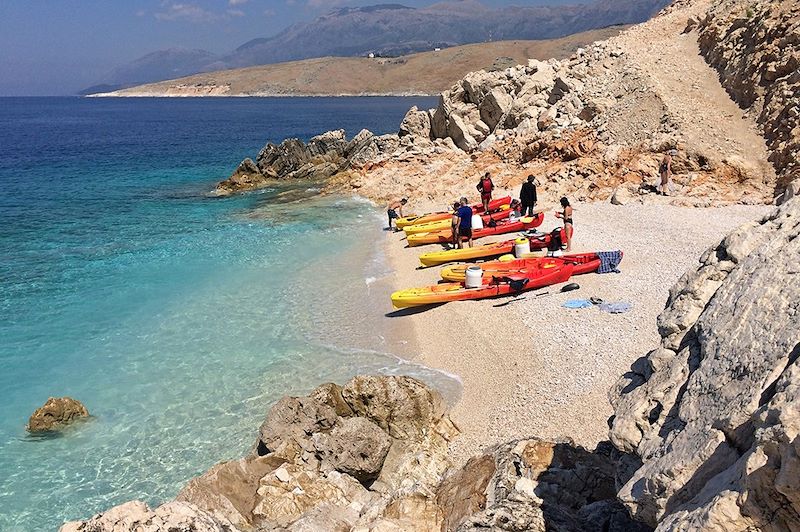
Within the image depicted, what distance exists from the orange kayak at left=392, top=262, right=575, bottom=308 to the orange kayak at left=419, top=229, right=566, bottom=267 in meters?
2.36

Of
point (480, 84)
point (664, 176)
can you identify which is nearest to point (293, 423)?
point (664, 176)

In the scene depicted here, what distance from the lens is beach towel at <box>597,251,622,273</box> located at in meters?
15.6

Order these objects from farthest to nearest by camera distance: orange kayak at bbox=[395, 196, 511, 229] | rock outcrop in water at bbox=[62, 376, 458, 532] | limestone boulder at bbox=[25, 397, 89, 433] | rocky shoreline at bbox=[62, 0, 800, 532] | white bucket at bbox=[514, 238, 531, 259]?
orange kayak at bbox=[395, 196, 511, 229] < white bucket at bbox=[514, 238, 531, 259] < limestone boulder at bbox=[25, 397, 89, 433] < rock outcrop in water at bbox=[62, 376, 458, 532] < rocky shoreline at bbox=[62, 0, 800, 532]

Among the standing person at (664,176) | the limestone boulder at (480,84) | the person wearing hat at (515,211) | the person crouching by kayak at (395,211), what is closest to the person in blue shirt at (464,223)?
the person wearing hat at (515,211)

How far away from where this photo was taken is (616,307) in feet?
43.2

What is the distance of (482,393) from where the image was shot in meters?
11.3

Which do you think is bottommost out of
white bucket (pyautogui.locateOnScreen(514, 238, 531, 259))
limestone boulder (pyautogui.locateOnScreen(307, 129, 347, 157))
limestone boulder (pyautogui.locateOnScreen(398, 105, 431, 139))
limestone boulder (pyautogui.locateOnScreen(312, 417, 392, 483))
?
limestone boulder (pyautogui.locateOnScreen(312, 417, 392, 483))

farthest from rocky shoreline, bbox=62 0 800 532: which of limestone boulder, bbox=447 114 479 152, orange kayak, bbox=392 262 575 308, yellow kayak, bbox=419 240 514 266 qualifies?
limestone boulder, bbox=447 114 479 152

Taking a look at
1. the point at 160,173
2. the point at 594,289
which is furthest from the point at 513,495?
the point at 160,173

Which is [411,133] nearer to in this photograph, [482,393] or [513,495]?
[482,393]

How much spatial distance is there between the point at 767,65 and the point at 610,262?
48.4ft

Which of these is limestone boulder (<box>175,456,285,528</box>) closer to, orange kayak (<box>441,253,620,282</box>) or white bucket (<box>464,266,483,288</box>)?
white bucket (<box>464,266,483,288</box>)

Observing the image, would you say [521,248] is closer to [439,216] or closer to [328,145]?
[439,216]

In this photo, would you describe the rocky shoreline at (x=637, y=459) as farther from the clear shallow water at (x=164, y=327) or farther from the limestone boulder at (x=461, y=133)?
the limestone boulder at (x=461, y=133)
